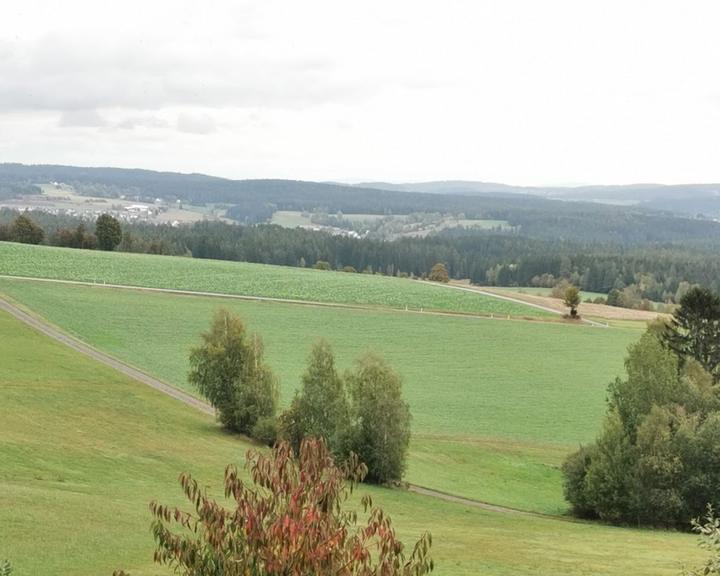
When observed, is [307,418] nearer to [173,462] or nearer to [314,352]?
[314,352]

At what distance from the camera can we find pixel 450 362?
296ft

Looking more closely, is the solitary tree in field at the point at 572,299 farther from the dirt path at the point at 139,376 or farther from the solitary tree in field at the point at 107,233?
the solitary tree in field at the point at 107,233

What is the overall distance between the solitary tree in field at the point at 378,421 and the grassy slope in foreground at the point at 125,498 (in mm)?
3252

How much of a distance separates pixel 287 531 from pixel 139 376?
62.4 meters

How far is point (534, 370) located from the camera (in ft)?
294

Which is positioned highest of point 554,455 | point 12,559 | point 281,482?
point 281,482

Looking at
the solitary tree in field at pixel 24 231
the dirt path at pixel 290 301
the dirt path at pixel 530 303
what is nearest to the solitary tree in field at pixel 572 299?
the dirt path at pixel 530 303

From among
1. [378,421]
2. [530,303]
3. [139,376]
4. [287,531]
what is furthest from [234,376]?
[530,303]

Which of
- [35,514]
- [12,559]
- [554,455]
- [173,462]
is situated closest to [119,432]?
[173,462]

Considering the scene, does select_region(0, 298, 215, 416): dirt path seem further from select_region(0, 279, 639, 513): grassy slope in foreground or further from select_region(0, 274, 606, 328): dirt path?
select_region(0, 274, 606, 328): dirt path

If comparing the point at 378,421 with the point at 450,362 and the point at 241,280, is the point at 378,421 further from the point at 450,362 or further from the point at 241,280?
the point at 241,280

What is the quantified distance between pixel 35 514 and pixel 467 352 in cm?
6698

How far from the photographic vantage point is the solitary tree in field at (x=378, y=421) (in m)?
53.1

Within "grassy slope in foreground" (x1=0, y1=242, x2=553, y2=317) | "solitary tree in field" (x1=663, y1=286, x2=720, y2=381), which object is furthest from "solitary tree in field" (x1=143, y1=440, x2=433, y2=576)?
"grassy slope in foreground" (x1=0, y1=242, x2=553, y2=317)
